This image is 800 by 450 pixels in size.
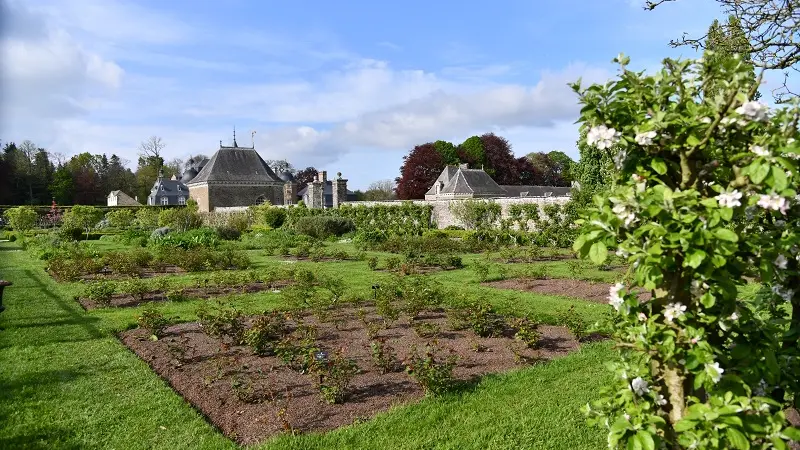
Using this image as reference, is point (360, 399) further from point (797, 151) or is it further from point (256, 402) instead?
point (797, 151)

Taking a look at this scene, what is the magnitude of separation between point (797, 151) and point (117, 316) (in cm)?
926

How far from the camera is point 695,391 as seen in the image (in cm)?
229

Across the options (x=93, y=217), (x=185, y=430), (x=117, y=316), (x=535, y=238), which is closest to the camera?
(x=185, y=430)

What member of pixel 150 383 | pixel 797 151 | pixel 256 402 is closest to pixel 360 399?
pixel 256 402

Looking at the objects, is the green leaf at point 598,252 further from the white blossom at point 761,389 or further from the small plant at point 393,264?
the small plant at point 393,264

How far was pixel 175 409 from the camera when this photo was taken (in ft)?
15.5

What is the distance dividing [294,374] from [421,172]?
50.1 metres

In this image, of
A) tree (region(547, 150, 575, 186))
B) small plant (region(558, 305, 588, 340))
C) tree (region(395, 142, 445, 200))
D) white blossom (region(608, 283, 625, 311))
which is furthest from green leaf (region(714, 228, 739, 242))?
tree (region(547, 150, 575, 186))

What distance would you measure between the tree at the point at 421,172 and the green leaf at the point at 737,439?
53.1 metres

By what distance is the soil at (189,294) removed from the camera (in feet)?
32.8

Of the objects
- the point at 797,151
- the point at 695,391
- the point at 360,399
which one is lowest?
the point at 360,399

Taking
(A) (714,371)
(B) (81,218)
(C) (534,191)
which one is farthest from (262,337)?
(C) (534,191)

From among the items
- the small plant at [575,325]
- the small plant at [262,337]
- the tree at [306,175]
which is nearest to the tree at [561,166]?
the tree at [306,175]

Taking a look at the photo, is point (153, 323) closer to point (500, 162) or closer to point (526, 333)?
point (526, 333)
